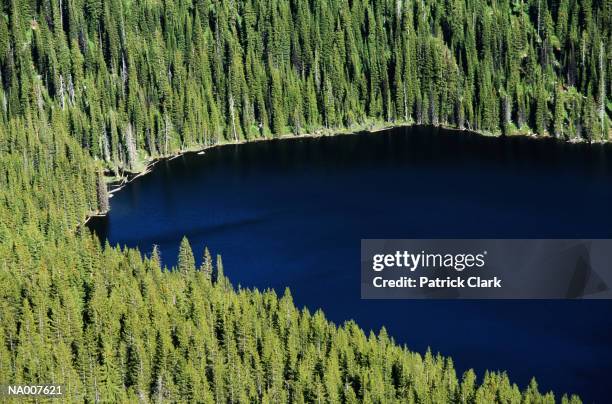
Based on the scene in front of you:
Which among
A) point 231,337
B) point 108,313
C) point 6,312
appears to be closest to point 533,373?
point 231,337

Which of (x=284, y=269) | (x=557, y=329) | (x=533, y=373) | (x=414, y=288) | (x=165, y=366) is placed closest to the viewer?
(x=165, y=366)

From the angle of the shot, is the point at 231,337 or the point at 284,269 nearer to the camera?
the point at 231,337

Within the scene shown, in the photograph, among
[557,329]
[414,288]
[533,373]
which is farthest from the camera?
[414,288]

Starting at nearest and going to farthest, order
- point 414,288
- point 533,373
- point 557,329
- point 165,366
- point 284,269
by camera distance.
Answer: point 165,366 < point 533,373 < point 557,329 < point 414,288 < point 284,269

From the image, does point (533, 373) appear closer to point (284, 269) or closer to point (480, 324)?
point (480, 324)

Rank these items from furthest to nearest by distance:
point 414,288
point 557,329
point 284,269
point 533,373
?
point 284,269 → point 414,288 → point 557,329 → point 533,373

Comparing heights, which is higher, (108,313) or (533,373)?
(108,313)

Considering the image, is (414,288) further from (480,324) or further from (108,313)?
(108,313)

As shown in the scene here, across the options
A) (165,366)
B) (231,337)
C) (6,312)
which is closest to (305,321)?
(231,337)

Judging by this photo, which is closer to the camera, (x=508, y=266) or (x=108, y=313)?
(x=108, y=313)
